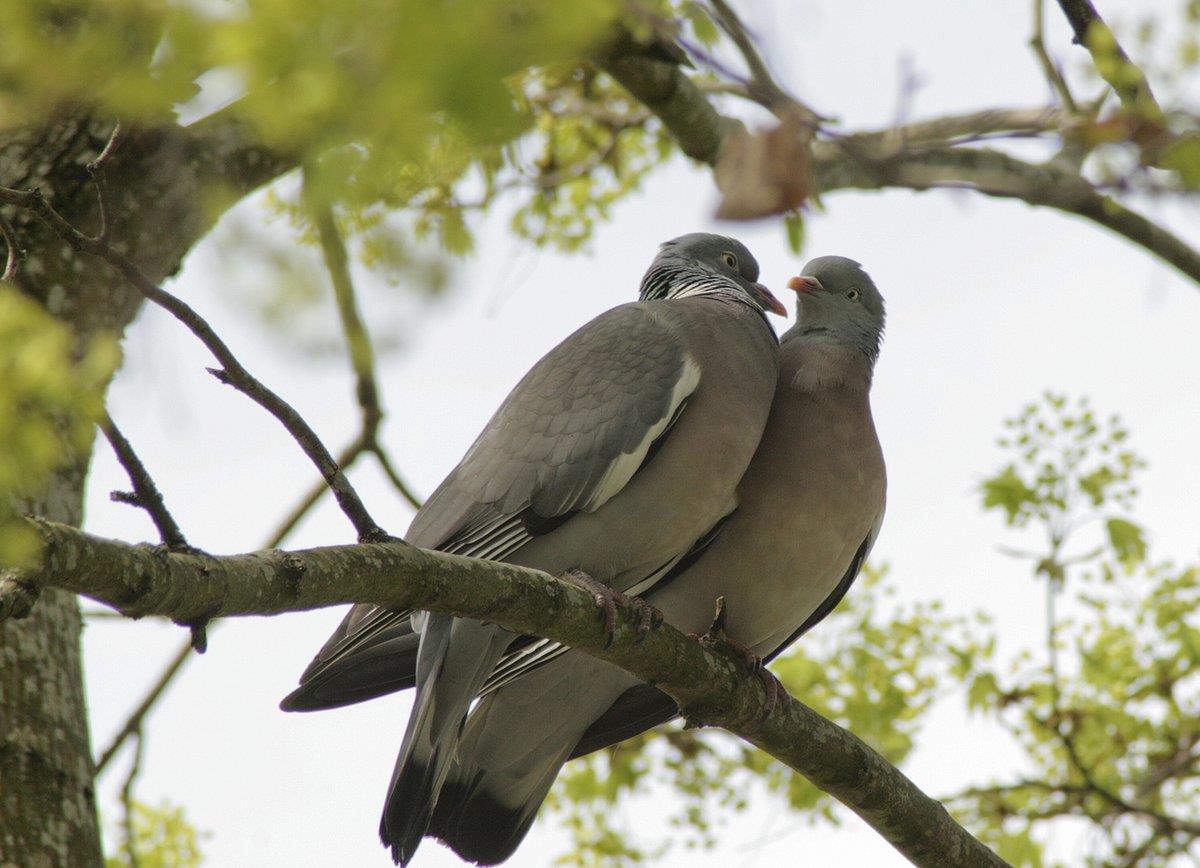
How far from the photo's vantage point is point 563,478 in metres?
3.70

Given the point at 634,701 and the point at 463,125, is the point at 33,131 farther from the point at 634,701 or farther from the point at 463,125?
the point at 463,125

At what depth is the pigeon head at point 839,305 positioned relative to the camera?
4.55m

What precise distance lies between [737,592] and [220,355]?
2.06 metres

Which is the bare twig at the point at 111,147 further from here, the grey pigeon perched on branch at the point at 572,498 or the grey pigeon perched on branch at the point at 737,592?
the grey pigeon perched on branch at the point at 737,592

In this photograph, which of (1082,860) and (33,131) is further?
(1082,860)

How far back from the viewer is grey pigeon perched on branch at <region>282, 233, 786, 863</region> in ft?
11.6

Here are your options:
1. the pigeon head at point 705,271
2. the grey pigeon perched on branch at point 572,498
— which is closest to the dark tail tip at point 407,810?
the grey pigeon perched on branch at point 572,498

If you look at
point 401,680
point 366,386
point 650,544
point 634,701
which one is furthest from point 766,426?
point 366,386

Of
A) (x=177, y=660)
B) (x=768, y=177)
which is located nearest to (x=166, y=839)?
(x=177, y=660)

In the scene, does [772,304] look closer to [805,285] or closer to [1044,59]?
[805,285]

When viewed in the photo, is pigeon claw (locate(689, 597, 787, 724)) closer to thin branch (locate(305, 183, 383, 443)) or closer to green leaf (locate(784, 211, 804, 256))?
green leaf (locate(784, 211, 804, 256))

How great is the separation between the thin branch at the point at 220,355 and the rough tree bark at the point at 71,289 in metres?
1.06

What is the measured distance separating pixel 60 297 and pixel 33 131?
19.3 inches

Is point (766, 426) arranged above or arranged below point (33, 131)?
below
